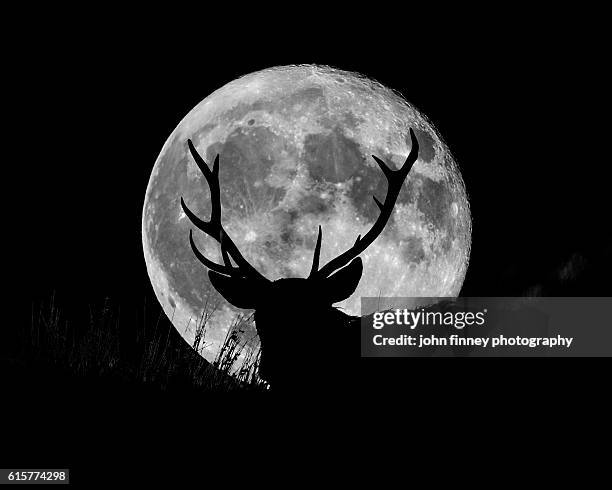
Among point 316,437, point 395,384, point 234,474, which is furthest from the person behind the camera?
point 395,384

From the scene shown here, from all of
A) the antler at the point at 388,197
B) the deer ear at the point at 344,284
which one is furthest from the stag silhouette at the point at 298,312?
the antler at the point at 388,197

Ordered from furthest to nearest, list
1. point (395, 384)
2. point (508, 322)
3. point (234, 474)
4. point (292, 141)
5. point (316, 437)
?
point (292, 141), point (508, 322), point (395, 384), point (316, 437), point (234, 474)

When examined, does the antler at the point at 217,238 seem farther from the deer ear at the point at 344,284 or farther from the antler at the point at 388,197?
the antler at the point at 388,197

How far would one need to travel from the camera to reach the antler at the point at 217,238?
6641 millimetres

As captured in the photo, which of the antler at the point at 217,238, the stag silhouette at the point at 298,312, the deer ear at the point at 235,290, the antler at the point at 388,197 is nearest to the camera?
the stag silhouette at the point at 298,312

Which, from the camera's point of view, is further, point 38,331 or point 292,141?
point 292,141

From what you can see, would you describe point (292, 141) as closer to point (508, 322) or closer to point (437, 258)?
point (437, 258)

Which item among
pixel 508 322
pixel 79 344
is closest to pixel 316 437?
pixel 79 344

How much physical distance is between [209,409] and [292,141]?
3.42 m

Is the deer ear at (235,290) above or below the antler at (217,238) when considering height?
below

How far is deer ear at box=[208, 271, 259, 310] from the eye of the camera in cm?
631

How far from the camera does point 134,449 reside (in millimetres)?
4711

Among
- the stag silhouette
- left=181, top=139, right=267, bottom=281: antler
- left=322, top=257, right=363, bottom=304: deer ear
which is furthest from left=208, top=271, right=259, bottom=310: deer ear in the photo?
left=322, top=257, right=363, bottom=304: deer ear

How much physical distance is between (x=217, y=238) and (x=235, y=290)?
0.76m
